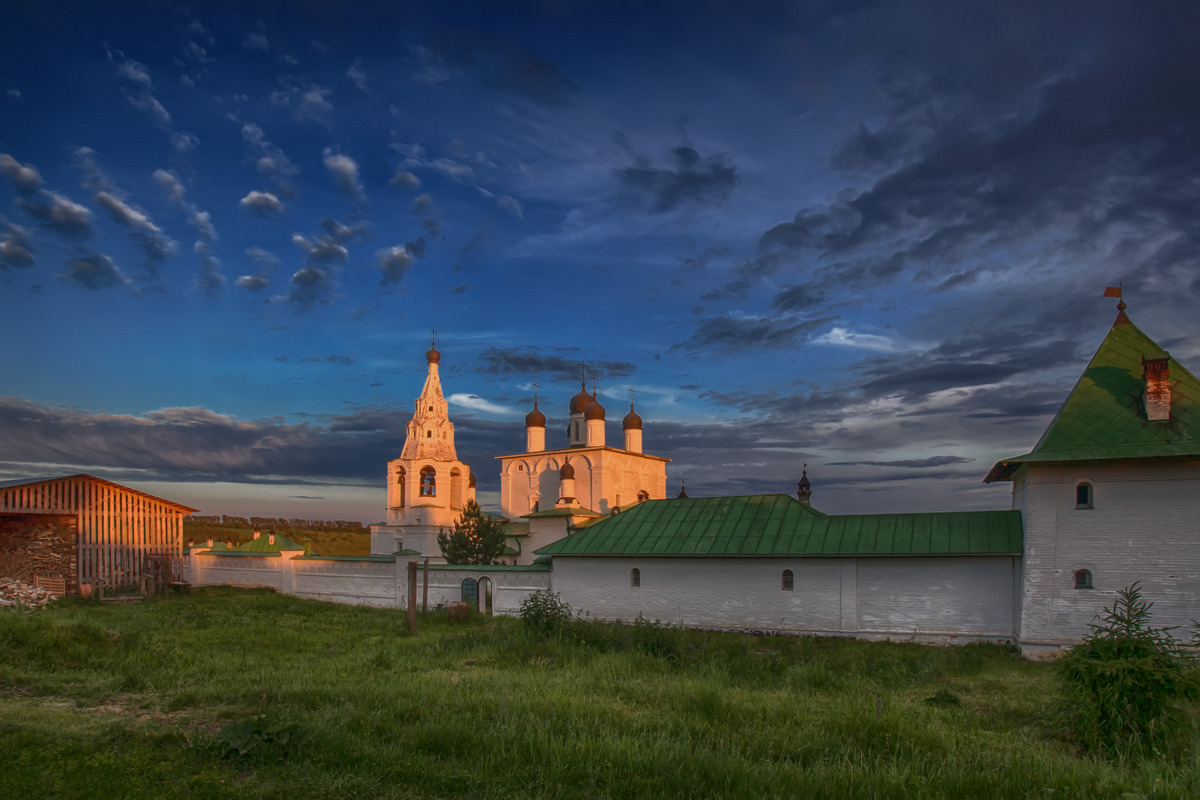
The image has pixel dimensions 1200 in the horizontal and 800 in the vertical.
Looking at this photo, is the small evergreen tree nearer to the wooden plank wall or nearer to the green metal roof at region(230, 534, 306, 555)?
the green metal roof at region(230, 534, 306, 555)

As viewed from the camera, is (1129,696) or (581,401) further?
(581,401)

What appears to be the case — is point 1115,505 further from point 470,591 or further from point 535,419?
point 535,419

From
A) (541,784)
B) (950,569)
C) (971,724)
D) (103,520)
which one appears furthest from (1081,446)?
(103,520)

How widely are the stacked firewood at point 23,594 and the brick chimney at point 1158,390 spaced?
2558 cm

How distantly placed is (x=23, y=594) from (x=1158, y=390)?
27308 millimetres

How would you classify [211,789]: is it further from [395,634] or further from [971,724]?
[395,634]

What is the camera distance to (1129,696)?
8.31 meters

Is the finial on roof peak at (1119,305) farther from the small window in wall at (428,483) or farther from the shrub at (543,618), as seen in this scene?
the small window in wall at (428,483)

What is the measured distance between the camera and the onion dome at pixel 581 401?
37719 mm

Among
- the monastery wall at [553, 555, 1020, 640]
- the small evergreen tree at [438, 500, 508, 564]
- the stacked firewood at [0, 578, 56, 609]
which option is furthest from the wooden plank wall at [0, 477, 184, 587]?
the monastery wall at [553, 555, 1020, 640]

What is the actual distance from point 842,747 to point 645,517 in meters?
15.0

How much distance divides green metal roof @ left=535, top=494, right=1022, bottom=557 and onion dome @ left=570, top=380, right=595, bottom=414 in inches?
581

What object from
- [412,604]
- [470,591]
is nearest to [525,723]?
[412,604]

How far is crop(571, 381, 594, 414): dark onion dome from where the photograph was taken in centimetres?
3775
